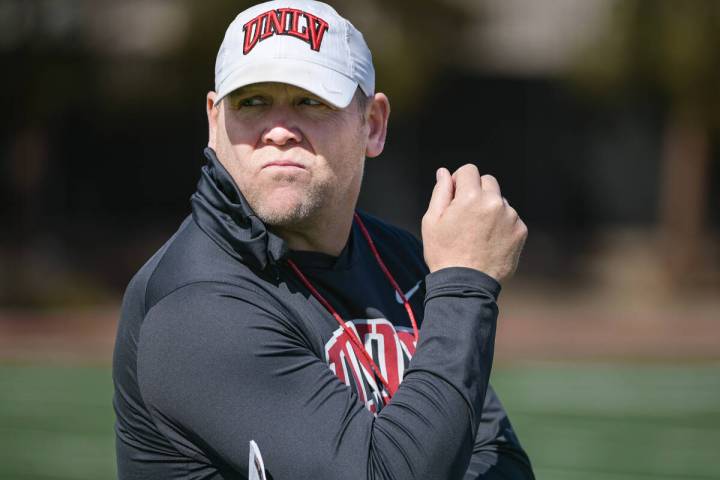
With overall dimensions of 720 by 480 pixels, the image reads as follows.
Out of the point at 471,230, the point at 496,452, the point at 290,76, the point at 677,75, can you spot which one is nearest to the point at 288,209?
the point at 290,76

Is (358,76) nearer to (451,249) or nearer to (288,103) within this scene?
(288,103)

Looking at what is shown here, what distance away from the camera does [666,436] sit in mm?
7836

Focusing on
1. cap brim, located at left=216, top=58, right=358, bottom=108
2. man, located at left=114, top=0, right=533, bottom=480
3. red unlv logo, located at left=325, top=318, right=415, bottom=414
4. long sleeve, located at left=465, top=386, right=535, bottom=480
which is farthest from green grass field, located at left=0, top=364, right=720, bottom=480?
cap brim, located at left=216, top=58, right=358, bottom=108

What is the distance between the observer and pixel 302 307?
221cm

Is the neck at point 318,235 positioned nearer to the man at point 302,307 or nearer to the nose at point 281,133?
the man at point 302,307

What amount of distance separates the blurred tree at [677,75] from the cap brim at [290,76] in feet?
47.1

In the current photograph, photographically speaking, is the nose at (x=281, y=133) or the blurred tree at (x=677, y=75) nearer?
the nose at (x=281, y=133)

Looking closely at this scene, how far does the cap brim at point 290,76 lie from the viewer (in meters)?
2.22

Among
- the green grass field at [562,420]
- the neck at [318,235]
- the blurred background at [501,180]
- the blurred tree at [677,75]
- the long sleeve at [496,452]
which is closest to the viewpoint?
the neck at [318,235]

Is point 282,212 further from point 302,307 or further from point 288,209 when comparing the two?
point 302,307

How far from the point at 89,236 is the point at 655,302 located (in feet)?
30.7

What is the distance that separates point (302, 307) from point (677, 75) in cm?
1473

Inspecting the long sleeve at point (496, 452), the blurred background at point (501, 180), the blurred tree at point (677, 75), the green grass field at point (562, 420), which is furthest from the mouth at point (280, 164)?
the blurred tree at point (677, 75)

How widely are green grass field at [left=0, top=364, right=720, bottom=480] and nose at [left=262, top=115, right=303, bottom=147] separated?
4710 millimetres
